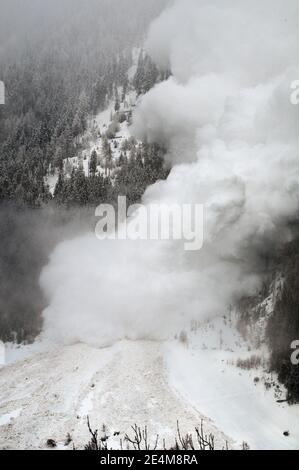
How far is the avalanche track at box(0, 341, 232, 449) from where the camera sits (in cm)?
1938

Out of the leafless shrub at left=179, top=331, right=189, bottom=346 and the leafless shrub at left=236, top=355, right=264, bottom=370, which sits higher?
the leafless shrub at left=179, top=331, right=189, bottom=346

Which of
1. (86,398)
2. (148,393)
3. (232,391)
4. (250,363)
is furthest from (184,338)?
(86,398)

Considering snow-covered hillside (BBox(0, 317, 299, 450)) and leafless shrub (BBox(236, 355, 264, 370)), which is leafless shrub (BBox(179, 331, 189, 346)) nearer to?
snow-covered hillside (BBox(0, 317, 299, 450))

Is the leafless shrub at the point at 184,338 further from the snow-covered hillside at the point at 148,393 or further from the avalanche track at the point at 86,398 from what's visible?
the avalanche track at the point at 86,398

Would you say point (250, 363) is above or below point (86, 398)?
above

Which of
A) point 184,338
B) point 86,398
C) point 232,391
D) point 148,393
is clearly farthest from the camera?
point 184,338

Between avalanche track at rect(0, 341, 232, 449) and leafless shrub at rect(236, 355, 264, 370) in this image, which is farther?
leafless shrub at rect(236, 355, 264, 370)

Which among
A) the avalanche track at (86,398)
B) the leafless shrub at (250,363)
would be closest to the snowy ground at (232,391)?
the leafless shrub at (250,363)

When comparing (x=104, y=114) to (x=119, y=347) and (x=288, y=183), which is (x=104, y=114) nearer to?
(x=288, y=183)

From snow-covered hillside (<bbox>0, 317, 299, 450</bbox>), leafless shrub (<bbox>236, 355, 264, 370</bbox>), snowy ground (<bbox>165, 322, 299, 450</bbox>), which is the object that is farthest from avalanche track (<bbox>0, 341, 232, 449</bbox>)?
leafless shrub (<bbox>236, 355, 264, 370</bbox>)

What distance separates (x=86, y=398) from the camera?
908 inches

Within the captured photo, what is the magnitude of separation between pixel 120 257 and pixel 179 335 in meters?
11.2

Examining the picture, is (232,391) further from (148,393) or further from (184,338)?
(184,338)

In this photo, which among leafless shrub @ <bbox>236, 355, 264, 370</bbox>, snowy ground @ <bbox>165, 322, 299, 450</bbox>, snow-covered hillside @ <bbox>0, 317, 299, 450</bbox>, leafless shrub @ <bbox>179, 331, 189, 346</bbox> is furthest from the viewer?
leafless shrub @ <bbox>179, 331, 189, 346</bbox>
